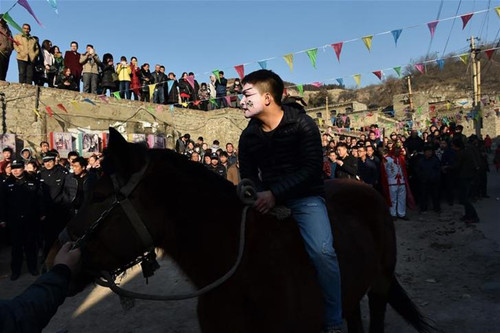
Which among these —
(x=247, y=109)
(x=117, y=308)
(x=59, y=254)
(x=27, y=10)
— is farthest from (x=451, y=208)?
(x=27, y=10)

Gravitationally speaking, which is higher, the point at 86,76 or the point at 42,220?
the point at 86,76

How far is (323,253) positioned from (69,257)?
4.98 ft

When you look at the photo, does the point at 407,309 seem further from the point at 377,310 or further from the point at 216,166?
the point at 216,166

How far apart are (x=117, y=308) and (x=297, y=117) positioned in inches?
174

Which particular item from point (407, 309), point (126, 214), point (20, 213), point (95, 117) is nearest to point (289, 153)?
point (126, 214)

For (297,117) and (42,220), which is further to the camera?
(42,220)

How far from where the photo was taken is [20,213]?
7.30 meters

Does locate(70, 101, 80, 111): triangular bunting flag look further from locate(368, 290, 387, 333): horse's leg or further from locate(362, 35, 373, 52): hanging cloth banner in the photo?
locate(368, 290, 387, 333): horse's leg

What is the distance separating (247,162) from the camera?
9.12ft

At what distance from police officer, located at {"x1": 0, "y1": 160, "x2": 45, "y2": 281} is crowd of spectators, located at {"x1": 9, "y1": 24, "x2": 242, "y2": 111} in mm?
5782

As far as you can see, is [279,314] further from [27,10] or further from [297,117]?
[27,10]

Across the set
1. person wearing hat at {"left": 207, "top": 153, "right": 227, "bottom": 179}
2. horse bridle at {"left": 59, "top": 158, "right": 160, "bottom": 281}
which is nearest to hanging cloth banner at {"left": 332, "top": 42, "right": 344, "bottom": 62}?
person wearing hat at {"left": 207, "top": 153, "right": 227, "bottom": 179}

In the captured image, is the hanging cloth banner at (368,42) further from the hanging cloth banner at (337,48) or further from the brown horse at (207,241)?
the brown horse at (207,241)

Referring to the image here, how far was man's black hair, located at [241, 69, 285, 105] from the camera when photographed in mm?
2482
